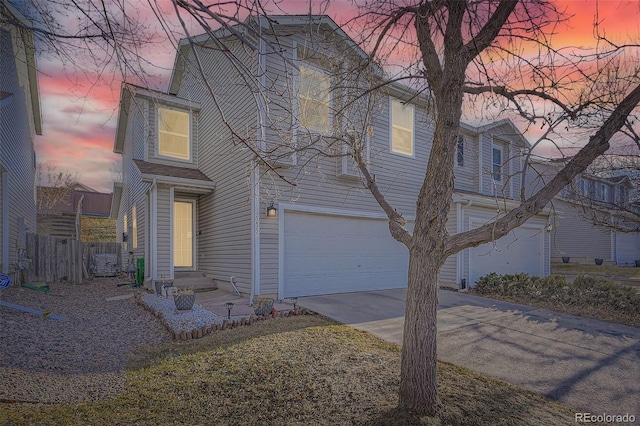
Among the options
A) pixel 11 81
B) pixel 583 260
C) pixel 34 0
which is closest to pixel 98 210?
pixel 11 81

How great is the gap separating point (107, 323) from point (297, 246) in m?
4.20

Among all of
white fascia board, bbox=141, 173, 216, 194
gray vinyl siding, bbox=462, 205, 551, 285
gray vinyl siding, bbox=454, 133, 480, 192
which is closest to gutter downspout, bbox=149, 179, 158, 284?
white fascia board, bbox=141, 173, 216, 194

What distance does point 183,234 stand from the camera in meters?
11.7

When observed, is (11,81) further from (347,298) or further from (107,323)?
(347,298)

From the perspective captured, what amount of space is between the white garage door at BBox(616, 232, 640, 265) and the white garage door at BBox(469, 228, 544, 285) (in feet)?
40.1

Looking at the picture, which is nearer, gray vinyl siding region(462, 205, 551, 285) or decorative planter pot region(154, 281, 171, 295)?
decorative planter pot region(154, 281, 171, 295)

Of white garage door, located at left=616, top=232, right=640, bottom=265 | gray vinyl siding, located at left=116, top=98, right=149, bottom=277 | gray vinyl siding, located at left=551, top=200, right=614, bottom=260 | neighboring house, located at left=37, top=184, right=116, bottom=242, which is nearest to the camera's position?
gray vinyl siding, located at left=116, top=98, right=149, bottom=277

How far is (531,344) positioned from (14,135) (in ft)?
43.8

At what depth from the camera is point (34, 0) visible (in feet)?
12.7

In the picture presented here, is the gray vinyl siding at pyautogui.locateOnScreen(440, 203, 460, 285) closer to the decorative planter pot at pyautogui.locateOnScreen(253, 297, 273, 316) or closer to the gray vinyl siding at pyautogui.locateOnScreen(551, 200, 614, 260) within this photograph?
the decorative planter pot at pyautogui.locateOnScreen(253, 297, 273, 316)

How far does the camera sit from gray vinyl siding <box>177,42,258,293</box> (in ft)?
29.0

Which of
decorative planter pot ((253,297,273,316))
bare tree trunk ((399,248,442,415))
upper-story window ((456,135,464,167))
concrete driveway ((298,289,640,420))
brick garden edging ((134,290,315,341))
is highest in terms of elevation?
upper-story window ((456,135,464,167))

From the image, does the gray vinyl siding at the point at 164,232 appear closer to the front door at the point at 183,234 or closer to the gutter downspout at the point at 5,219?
the front door at the point at 183,234

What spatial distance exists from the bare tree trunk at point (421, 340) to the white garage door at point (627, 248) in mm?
24866
